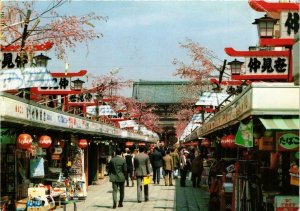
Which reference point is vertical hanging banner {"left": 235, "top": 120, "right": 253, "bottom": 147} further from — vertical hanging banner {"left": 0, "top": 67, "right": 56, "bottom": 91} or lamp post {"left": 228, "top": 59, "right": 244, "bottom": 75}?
lamp post {"left": 228, "top": 59, "right": 244, "bottom": 75}

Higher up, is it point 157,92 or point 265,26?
point 157,92

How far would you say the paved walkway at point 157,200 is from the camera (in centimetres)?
1730

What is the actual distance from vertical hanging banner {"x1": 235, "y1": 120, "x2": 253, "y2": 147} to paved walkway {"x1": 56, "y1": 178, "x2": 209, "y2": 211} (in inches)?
276

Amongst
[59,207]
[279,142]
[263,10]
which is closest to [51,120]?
[59,207]

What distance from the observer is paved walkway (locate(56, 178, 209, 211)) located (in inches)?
681

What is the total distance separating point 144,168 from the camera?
18188 millimetres

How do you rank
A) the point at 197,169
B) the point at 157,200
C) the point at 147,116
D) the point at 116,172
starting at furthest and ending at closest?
the point at 147,116 < the point at 197,169 < the point at 157,200 < the point at 116,172

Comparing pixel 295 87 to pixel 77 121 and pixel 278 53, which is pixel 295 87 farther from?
pixel 77 121

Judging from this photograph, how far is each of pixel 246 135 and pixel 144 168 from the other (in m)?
8.46

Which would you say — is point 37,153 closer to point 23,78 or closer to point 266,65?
point 23,78

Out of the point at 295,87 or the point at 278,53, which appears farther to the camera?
the point at 278,53

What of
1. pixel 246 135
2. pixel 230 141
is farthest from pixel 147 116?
pixel 246 135

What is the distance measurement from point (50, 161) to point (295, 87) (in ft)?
39.7

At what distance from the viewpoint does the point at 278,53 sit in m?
16.4
